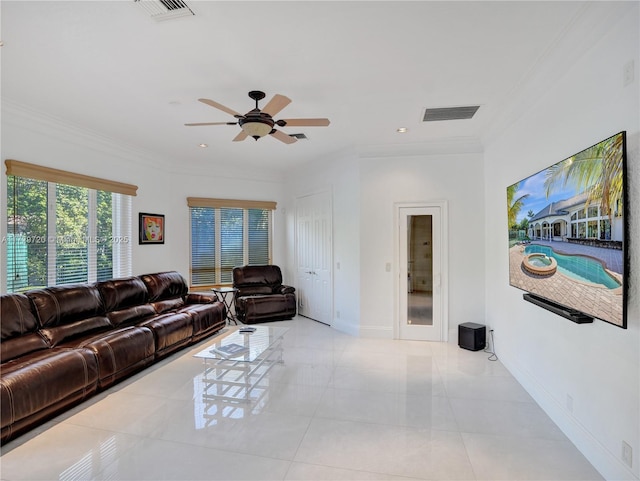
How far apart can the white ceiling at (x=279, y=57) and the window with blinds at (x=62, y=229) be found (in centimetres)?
84

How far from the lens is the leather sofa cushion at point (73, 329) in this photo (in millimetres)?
3326

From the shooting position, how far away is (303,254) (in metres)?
6.65

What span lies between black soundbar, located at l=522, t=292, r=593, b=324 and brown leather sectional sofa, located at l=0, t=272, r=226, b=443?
3928mm

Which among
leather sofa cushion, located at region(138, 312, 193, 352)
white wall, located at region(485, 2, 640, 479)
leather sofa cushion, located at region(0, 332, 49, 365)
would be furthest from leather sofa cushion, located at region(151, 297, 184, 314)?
white wall, located at region(485, 2, 640, 479)

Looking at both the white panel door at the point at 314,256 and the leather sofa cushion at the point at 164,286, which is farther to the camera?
the white panel door at the point at 314,256

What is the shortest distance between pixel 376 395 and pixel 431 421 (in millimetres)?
601

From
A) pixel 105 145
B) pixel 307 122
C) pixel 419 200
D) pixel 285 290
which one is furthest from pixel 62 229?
pixel 419 200

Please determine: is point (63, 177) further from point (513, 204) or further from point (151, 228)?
point (513, 204)

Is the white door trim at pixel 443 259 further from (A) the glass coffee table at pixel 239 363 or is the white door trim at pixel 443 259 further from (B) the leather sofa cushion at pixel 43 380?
(B) the leather sofa cushion at pixel 43 380

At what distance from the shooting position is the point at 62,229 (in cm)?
419

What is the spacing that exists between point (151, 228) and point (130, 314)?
1.72m

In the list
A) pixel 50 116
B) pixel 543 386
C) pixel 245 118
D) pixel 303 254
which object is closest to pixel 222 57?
pixel 245 118

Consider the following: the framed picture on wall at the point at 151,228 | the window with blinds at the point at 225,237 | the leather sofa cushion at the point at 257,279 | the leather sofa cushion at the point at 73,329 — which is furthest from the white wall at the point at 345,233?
the leather sofa cushion at the point at 73,329

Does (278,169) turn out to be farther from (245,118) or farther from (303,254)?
(245,118)
